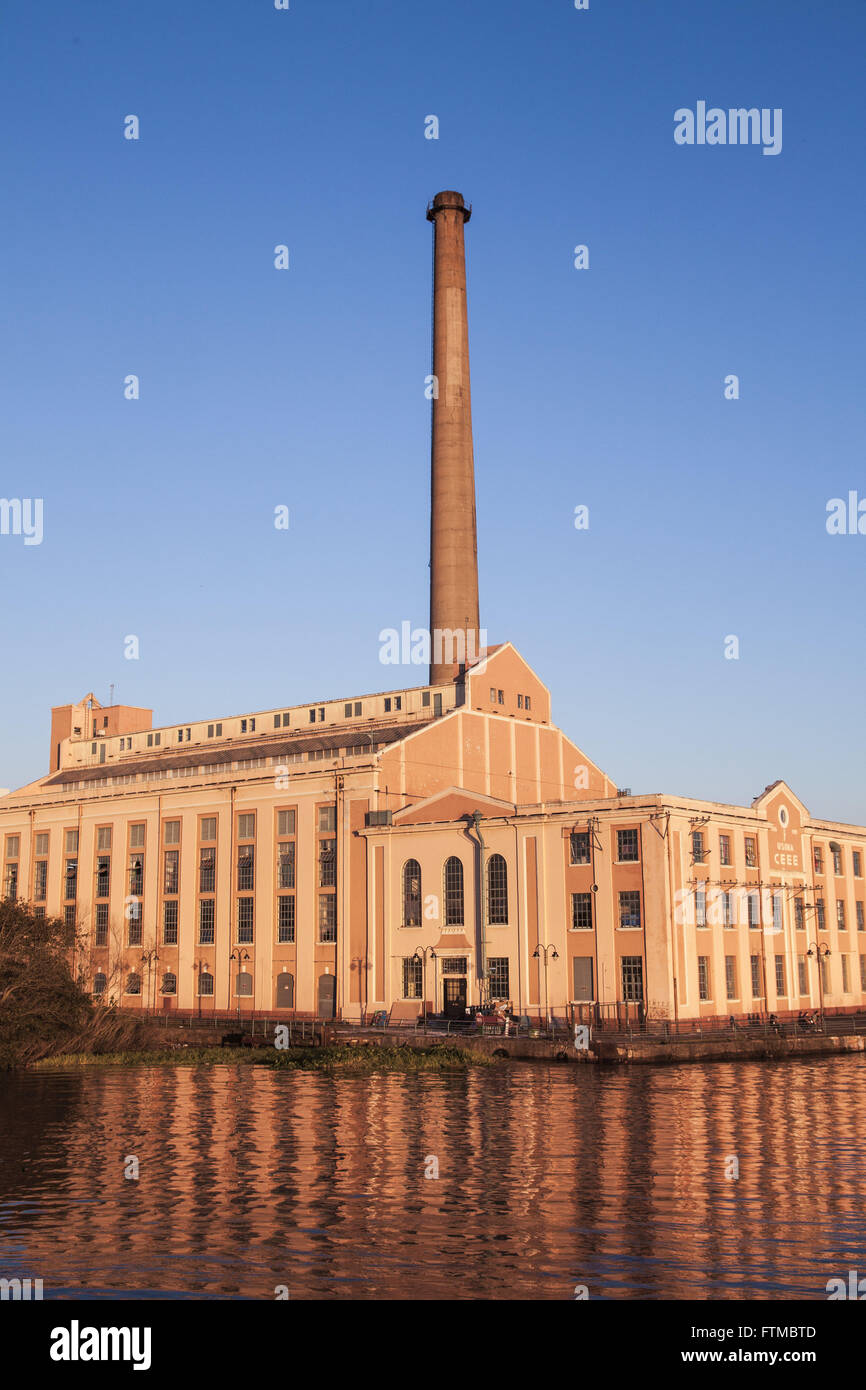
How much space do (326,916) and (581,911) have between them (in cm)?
1625

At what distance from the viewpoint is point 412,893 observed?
2675 inches

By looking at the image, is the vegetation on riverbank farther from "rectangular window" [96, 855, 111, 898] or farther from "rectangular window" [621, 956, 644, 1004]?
"rectangular window" [96, 855, 111, 898]

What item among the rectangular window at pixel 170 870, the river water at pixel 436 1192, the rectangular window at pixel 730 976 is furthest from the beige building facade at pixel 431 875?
the river water at pixel 436 1192

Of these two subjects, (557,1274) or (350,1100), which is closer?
(557,1274)

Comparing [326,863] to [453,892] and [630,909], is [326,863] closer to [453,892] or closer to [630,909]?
[453,892]

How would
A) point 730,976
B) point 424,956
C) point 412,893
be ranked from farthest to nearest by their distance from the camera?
point 412,893
point 424,956
point 730,976

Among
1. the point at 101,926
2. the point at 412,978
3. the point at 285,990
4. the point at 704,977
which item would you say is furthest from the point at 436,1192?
the point at 101,926

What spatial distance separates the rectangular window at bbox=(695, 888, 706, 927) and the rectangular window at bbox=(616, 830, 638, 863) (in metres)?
3.47

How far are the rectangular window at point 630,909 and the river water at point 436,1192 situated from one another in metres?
18.0

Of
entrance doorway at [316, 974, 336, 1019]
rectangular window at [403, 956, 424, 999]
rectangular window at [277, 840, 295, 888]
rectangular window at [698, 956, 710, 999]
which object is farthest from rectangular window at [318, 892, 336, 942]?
rectangular window at [698, 956, 710, 999]

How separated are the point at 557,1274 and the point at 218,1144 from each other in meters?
14.0

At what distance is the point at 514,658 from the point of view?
80.6 metres
